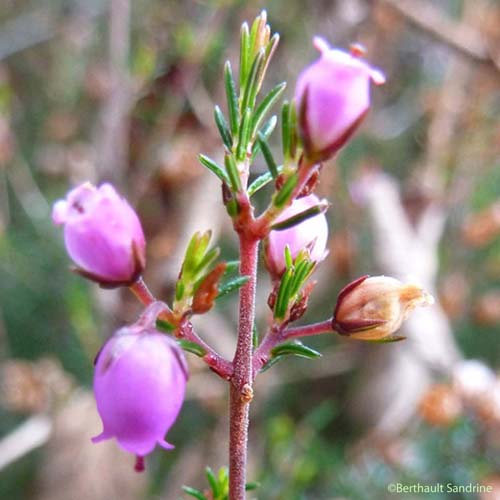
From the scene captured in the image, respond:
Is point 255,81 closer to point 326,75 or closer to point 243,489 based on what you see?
point 326,75

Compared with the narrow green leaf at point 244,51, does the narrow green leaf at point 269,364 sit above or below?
below

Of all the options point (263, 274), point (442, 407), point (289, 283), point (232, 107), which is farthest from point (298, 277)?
point (263, 274)

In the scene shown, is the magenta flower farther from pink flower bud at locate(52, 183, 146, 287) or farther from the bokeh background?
the bokeh background

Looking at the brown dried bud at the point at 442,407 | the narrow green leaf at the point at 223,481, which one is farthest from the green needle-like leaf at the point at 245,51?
the brown dried bud at the point at 442,407

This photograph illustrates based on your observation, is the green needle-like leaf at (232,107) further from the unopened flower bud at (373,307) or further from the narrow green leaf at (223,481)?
the narrow green leaf at (223,481)

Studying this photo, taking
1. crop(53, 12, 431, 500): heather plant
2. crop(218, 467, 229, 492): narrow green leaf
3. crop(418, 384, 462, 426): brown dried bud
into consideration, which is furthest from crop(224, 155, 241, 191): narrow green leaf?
crop(418, 384, 462, 426): brown dried bud
